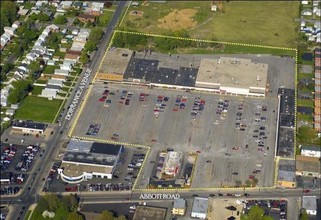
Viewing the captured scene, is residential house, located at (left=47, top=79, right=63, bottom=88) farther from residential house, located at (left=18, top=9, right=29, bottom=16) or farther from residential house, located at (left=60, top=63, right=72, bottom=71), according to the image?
residential house, located at (left=18, top=9, right=29, bottom=16)

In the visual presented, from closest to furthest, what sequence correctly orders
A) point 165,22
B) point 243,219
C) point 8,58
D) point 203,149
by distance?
point 243,219
point 203,149
point 8,58
point 165,22

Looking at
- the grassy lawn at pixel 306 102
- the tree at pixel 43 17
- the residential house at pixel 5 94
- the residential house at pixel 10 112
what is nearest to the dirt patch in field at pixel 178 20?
the tree at pixel 43 17

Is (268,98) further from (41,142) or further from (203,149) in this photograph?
(41,142)

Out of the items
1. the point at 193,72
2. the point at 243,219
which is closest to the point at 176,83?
the point at 193,72

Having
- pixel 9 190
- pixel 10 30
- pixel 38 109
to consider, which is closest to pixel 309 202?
pixel 9 190

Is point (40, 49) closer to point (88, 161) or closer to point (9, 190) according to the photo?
point (88, 161)

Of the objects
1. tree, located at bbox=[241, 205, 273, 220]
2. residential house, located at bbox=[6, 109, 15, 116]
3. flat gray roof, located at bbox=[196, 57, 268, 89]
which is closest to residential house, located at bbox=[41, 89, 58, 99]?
residential house, located at bbox=[6, 109, 15, 116]
